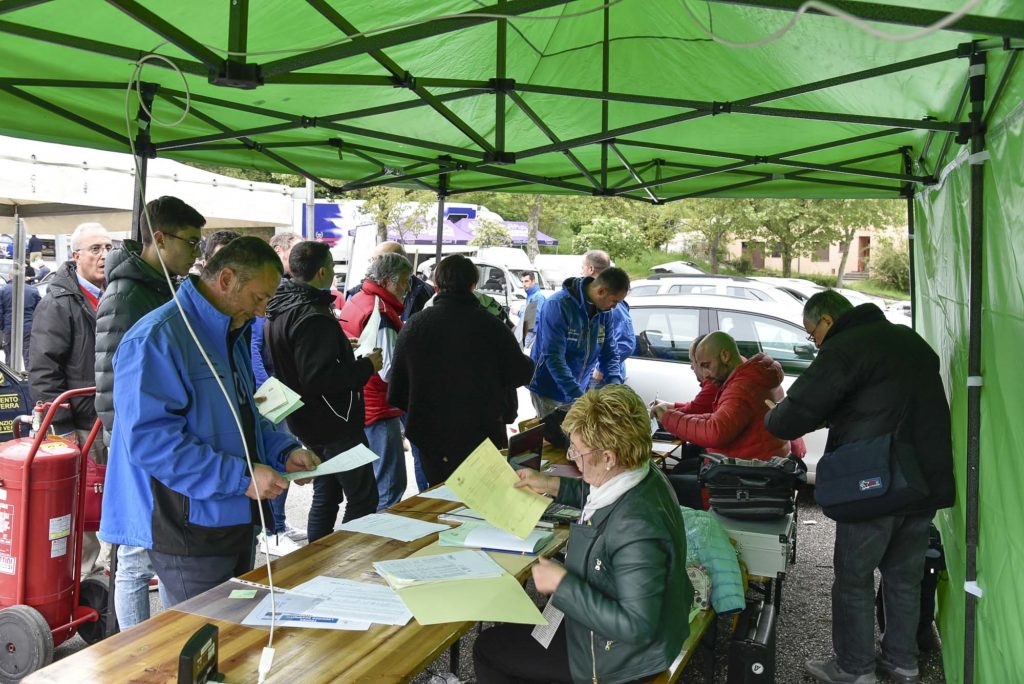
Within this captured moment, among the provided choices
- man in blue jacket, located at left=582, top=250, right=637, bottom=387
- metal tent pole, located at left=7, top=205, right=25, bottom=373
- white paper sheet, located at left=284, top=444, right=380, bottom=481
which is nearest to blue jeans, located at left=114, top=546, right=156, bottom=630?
white paper sheet, located at left=284, top=444, right=380, bottom=481

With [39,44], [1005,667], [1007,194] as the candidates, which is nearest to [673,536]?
[1005,667]

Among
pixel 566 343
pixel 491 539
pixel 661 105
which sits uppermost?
pixel 661 105

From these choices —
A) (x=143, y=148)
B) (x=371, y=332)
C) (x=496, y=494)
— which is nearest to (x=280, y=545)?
(x=371, y=332)

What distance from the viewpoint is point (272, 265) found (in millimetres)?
2555

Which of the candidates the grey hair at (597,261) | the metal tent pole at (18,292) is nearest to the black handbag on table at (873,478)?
the grey hair at (597,261)

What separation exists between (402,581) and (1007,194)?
2055 mm

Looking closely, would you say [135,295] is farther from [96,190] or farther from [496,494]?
[96,190]

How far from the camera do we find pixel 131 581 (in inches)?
106

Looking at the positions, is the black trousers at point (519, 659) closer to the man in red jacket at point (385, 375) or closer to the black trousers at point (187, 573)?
the black trousers at point (187, 573)

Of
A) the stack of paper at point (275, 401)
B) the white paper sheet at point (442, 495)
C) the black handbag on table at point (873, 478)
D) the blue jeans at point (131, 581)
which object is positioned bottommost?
the blue jeans at point (131, 581)

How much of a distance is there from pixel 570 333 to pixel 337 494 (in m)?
1.95

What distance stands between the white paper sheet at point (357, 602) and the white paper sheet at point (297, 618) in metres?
0.02

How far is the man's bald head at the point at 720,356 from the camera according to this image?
4.60 meters

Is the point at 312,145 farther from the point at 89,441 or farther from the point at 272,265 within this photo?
the point at 272,265
